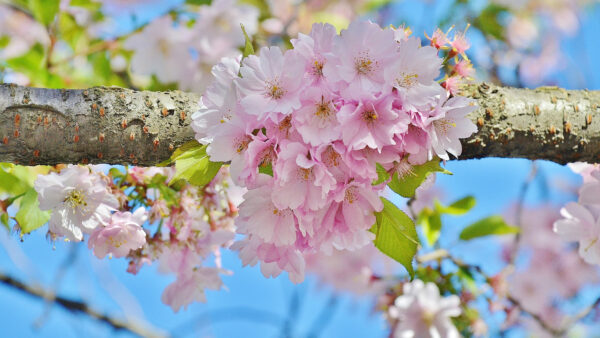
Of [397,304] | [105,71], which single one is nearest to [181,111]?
[397,304]

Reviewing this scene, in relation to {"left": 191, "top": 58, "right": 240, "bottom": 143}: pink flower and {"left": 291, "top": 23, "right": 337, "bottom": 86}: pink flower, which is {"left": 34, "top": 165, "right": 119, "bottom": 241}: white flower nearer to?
{"left": 191, "top": 58, "right": 240, "bottom": 143}: pink flower

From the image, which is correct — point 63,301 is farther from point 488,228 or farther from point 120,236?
point 488,228

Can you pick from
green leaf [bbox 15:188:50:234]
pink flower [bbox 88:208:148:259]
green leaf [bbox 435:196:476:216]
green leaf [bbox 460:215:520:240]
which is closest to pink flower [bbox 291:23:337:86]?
pink flower [bbox 88:208:148:259]

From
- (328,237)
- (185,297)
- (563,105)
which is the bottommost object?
(185,297)

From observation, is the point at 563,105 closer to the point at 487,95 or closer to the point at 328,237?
the point at 487,95

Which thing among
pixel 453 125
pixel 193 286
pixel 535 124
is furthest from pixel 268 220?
pixel 535 124

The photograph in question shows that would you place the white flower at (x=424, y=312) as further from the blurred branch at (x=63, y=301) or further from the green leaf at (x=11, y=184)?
the blurred branch at (x=63, y=301)

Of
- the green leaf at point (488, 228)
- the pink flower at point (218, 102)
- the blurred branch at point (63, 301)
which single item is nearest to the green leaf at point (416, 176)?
the pink flower at point (218, 102)
